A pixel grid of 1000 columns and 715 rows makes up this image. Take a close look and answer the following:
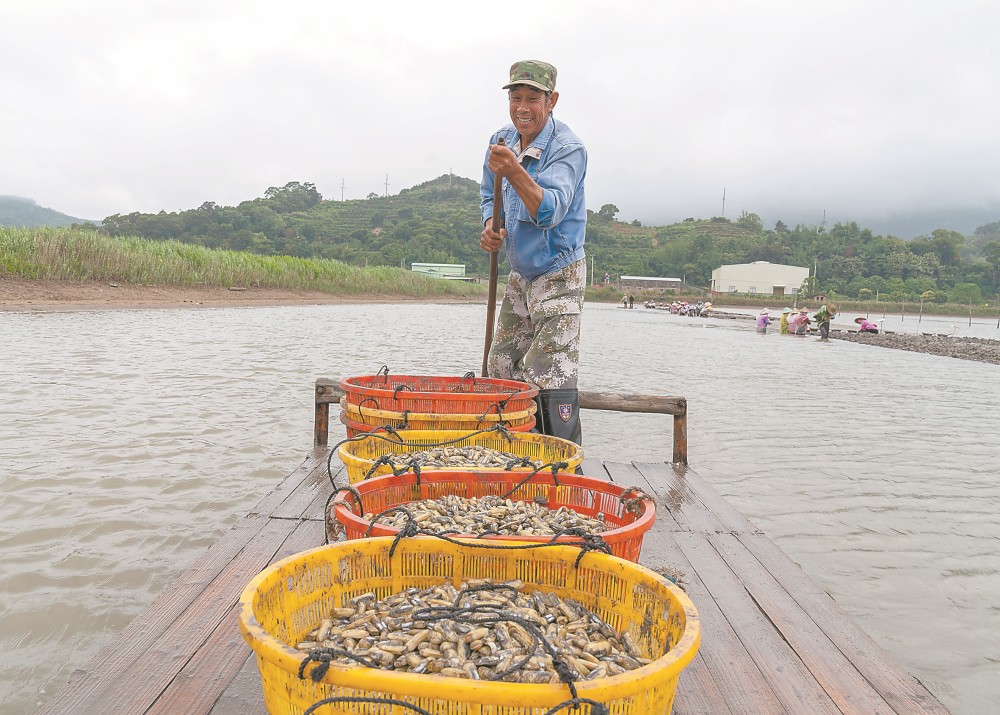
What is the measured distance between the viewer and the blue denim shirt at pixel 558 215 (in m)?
3.34

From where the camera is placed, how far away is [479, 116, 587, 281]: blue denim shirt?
334 cm

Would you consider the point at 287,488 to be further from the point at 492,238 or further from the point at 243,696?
the point at 243,696

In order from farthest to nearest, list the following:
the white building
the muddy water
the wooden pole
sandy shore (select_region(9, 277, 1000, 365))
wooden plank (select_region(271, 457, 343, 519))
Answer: the white building, sandy shore (select_region(9, 277, 1000, 365)), the wooden pole, wooden plank (select_region(271, 457, 343, 519)), the muddy water

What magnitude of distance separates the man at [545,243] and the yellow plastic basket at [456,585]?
1855 millimetres

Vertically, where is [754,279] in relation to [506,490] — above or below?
above

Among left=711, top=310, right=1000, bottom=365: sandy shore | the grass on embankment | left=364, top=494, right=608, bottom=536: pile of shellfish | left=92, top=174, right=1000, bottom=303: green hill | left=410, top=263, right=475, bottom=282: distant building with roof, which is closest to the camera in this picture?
left=364, top=494, right=608, bottom=536: pile of shellfish

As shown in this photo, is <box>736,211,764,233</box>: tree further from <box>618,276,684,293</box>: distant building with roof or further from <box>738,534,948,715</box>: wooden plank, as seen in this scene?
<box>738,534,948,715</box>: wooden plank

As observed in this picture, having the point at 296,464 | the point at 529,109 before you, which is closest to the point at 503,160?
the point at 529,109

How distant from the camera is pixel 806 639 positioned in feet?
6.77

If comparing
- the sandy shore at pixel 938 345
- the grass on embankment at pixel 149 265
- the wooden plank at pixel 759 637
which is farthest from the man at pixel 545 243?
the sandy shore at pixel 938 345

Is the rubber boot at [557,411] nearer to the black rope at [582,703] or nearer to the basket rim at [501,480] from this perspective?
the basket rim at [501,480]

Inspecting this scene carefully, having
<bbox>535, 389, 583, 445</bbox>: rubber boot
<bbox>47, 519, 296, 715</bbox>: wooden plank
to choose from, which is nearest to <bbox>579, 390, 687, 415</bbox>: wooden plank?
<bbox>535, 389, 583, 445</bbox>: rubber boot

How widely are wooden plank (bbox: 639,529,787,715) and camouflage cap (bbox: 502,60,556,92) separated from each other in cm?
235

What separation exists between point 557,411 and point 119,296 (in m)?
17.0
